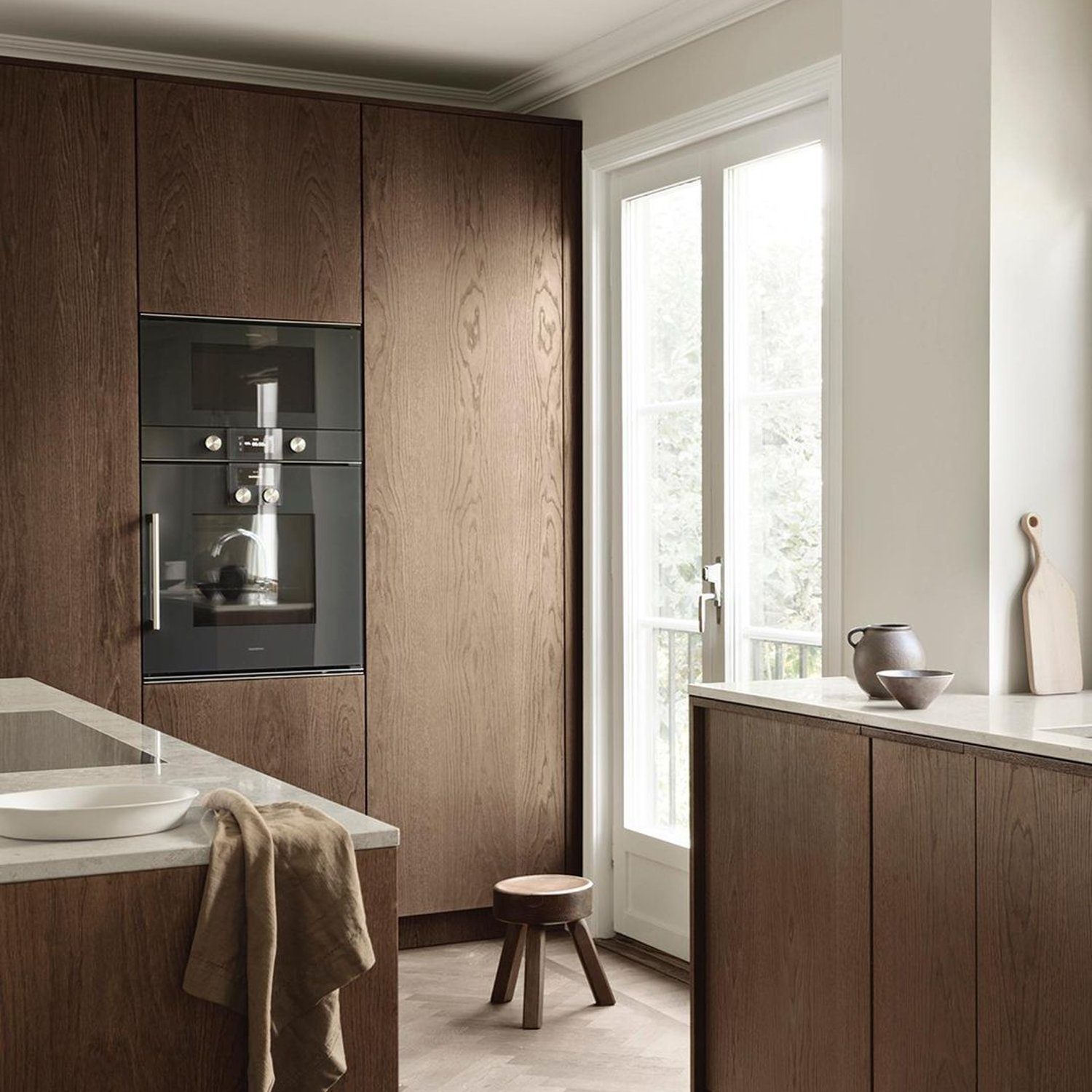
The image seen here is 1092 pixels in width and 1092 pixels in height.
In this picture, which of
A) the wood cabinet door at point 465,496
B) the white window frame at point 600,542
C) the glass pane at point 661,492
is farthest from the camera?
the white window frame at point 600,542

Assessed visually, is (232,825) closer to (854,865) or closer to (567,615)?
(854,865)

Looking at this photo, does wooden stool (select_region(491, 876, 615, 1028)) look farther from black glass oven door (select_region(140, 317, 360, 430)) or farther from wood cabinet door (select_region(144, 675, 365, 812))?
black glass oven door (select_region(140, 317, 360, 430))

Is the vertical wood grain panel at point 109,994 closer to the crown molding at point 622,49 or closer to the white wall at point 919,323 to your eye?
the white wall at point 919,323

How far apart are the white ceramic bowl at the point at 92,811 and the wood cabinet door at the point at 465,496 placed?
7.47ft

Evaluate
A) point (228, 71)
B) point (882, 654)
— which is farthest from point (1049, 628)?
point (228, 71)

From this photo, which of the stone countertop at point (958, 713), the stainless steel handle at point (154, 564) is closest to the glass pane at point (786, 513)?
the stone countertop at point (958, 713)

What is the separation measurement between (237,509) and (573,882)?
135 cm

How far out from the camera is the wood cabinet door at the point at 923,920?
2.34 metres

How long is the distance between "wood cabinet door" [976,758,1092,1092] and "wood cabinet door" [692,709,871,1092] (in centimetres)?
30

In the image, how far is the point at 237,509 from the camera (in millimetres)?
4105

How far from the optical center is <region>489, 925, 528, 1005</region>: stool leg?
3.79 meters

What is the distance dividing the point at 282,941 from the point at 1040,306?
191 centimetres

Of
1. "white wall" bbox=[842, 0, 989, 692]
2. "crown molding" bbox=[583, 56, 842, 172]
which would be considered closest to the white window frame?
"crown molding" bbox=[583, 56, 842, 172]

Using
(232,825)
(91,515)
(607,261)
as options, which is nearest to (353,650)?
(91,515)
